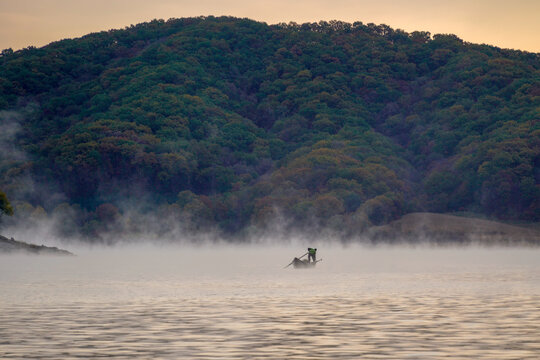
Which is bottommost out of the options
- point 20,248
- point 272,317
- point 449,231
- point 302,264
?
point 272,317

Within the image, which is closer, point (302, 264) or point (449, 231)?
point (302, 264)

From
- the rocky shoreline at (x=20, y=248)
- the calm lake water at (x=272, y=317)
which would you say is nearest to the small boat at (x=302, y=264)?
the calm lake water at (x=272, y=317)

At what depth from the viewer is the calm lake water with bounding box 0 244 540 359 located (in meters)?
33.1

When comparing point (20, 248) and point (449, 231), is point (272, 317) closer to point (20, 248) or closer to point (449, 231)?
point (20, 248)

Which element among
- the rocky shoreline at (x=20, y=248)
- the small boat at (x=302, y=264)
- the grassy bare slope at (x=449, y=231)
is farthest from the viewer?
the grassy bare slope at (x=449, y=231)

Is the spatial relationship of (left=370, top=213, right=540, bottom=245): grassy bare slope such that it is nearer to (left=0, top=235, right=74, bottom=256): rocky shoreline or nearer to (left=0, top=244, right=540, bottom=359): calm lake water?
(left=0, top=235, right=74, bottom=256): rocky shoreline

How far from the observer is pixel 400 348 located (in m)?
33.1

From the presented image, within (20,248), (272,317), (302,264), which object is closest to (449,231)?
(20,248)

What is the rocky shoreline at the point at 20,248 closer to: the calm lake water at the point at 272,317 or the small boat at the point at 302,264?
the calm lake water at the point at 272,317

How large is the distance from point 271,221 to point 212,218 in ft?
53.4

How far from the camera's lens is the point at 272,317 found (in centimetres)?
4388

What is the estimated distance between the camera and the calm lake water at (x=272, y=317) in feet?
108

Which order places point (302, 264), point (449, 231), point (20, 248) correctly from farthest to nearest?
point (449, 231)
point (20, 248)
point (302, 264)

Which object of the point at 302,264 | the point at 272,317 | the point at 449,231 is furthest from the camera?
the point at 449,231
